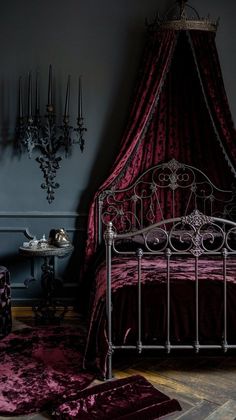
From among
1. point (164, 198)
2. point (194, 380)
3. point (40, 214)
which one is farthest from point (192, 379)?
point (40, 214)

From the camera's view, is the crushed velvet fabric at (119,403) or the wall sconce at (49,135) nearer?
the crushed velvet fabric at (119,403)

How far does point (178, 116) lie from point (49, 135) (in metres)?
1.22

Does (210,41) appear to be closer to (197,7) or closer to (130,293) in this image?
(197,7)

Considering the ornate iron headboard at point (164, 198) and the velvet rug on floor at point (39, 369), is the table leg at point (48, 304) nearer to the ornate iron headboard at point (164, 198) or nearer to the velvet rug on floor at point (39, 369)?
the velvet rug on floor at point (39, 369)

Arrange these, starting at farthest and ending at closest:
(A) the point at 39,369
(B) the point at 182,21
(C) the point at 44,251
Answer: (B) the point at 182,21
(C) the point at 44,251
(A) the point at 39,369

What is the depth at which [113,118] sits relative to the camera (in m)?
4.40

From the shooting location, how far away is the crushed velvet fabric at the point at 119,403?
2.32 metres

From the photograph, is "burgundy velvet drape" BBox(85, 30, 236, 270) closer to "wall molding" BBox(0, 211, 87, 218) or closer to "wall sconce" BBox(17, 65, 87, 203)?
"wall molding" BBox(0, 211, 87, 218)

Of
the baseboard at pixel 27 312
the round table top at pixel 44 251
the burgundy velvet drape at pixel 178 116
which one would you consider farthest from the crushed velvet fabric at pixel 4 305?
the burgundy velvet drape at pixel 178 116

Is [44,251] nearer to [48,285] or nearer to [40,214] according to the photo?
[48,285]

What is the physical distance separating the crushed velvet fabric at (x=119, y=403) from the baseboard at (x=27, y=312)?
61.5 inches

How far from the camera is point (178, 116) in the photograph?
4.36 metres

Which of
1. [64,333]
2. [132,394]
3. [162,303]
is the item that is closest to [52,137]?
[64,333]

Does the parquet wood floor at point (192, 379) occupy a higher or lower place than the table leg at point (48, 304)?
lower
